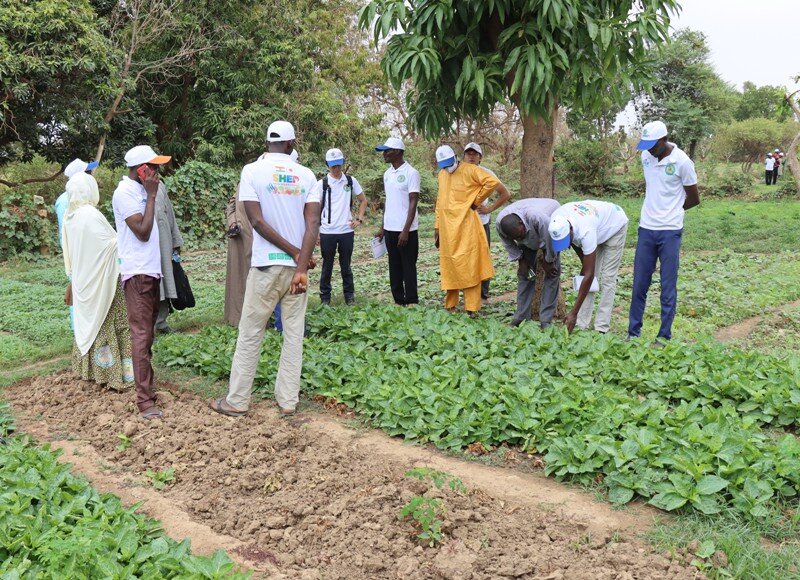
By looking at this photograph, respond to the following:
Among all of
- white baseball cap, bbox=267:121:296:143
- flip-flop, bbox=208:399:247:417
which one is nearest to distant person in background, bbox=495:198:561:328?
white baseball cap, bbox=267:121:296:143

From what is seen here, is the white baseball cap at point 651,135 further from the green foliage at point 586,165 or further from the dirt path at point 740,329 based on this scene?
the green foliage at point 586,165

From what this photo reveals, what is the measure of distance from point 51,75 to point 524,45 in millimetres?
10966

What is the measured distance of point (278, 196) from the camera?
15.6 feet

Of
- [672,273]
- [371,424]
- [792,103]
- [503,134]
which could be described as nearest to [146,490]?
[371,424]

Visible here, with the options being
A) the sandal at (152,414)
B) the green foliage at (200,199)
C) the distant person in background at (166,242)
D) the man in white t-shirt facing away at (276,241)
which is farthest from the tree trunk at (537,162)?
the green foliage at (200,199)

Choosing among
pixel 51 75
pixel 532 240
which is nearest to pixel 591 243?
pixel 532 240

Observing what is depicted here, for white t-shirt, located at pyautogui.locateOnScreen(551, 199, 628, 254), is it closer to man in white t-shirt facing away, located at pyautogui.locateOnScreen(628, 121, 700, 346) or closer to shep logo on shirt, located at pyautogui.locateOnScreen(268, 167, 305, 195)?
man in white t-shirt facing away, located at pyautogui.locateOnScreen(628, 121, 700, 346)

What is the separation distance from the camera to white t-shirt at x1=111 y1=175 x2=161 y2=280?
503 centimetres

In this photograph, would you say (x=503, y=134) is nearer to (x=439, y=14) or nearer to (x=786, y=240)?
(x=786, y=240)

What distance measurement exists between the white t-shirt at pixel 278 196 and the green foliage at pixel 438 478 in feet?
5.88

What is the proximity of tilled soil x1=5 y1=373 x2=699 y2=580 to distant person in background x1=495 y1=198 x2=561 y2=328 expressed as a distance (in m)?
2.40

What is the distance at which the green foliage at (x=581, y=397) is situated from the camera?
3.59 m

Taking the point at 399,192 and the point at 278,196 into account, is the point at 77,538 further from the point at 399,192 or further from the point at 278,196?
the point at 399,192

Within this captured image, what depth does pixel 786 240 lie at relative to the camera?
13523 mm
